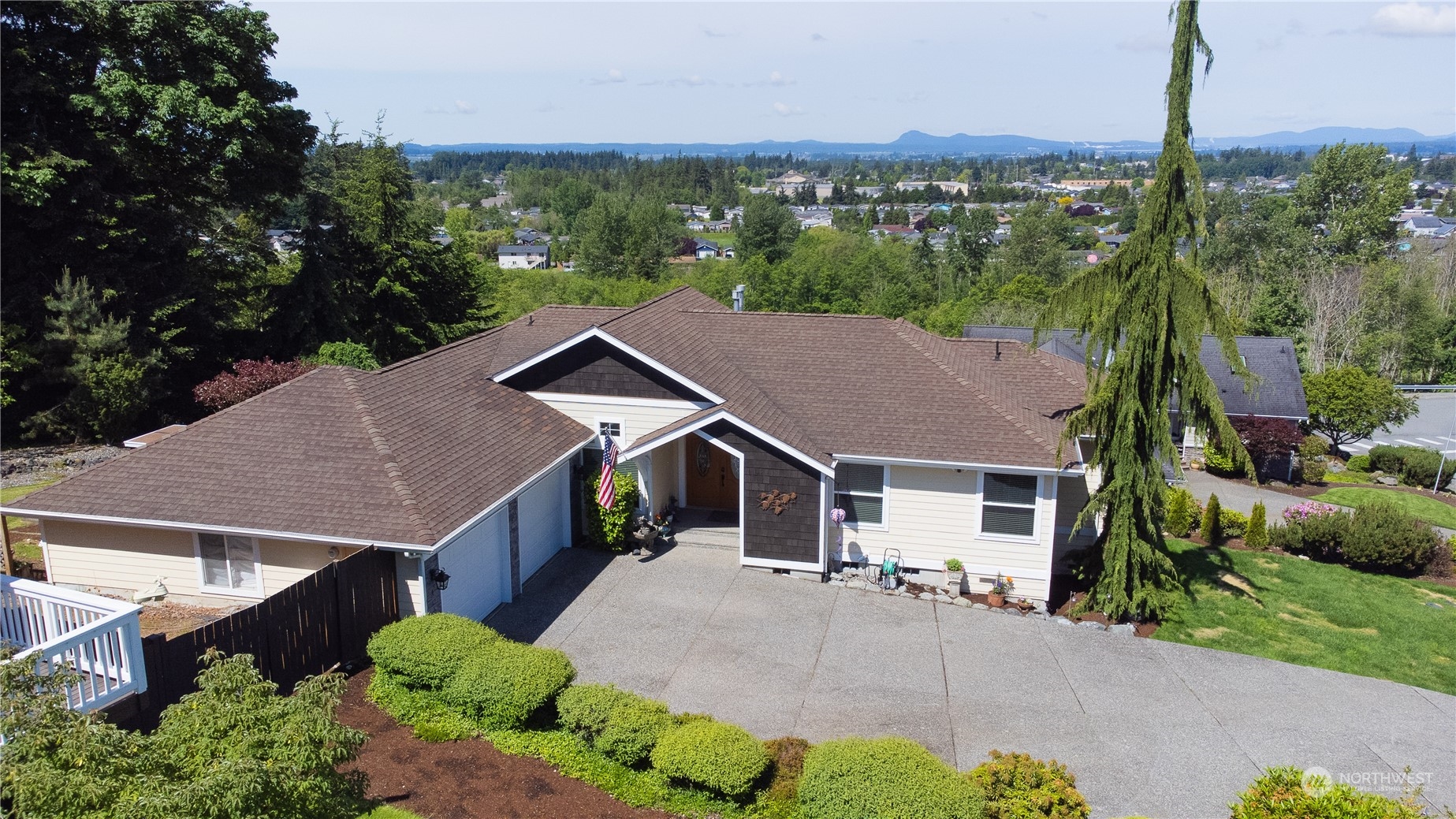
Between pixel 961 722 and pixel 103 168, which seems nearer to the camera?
pixel 961 722

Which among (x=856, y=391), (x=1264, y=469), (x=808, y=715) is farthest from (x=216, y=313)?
(x=1264, y=469)

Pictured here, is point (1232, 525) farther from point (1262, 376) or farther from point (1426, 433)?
point (1426, 433)

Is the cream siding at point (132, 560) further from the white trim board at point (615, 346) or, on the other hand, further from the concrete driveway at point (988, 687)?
the white trim board at point (615, 346)

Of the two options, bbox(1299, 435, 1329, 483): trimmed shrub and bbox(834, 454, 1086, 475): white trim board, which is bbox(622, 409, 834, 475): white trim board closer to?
bbox(834, 454, 1086, 475): white trim board

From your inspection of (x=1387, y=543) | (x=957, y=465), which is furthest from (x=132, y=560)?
(x=1387, y=543)

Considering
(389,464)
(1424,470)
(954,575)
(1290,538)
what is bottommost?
(1424,470)

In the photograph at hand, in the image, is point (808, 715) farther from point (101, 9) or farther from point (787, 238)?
point (787, 238)
